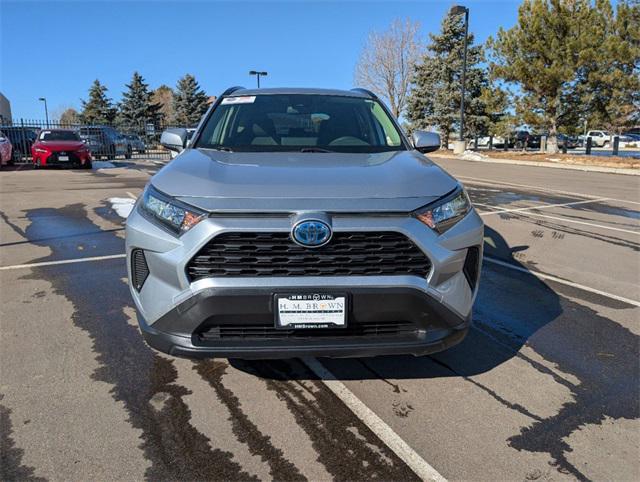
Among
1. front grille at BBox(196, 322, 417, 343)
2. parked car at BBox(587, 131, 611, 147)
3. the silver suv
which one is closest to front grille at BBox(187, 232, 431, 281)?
A: the silver suv

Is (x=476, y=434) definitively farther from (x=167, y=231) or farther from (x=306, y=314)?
(x=167, y=231)

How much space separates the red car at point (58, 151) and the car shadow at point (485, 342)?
56.4ft

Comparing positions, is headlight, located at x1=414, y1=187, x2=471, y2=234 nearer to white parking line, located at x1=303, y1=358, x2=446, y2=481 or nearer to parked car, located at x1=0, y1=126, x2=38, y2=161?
white parking line, located at x1=303, y1=358, x2=446, y2=481

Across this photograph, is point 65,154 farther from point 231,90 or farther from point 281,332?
point 281,332

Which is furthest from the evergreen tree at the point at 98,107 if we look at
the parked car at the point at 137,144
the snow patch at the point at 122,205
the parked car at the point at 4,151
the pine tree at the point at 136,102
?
the snow patch at the point at 122,205

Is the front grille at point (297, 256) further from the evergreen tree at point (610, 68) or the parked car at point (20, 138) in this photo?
the evergreen tree at point (610, 68)

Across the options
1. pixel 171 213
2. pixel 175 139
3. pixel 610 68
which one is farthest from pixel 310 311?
pixel 610 68

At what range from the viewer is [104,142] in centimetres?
2608

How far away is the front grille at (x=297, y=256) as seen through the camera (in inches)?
92.2

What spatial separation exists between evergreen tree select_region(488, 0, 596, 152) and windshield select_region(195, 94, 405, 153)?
23712mm

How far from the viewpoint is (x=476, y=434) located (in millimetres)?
2521

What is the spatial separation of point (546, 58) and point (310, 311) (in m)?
27.2

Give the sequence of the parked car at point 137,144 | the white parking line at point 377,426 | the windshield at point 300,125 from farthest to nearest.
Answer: the parked car at point 137,144
the windshield at point 300,125
the white parking line at point 377,426

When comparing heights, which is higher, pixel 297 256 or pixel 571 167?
pixel 297 256
